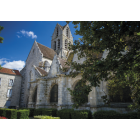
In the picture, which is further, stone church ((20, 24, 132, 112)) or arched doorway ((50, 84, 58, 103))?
arched doorway ((50, 84, 58, 103))

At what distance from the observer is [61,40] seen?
3228 centimetres

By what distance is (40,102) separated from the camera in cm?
1328

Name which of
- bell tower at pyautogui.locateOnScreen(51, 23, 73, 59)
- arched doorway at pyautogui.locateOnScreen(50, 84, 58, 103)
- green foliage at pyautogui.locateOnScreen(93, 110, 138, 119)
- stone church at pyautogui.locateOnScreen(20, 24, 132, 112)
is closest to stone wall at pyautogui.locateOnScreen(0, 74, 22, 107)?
stone church at pyautogui.locateOnScreen(20, 24, 132, 112)

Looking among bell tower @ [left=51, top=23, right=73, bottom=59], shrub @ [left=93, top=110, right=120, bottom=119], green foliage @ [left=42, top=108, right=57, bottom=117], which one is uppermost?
bell tower @ [left=51, top=23, right=73, bottom=59]

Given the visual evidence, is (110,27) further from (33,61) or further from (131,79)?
(33,61)

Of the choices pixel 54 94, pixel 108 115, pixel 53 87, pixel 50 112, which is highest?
pixel 53 87

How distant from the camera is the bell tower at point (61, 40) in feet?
103

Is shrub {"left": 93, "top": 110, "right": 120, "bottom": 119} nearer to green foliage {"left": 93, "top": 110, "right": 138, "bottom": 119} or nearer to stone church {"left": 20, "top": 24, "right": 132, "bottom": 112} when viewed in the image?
green foliage {"left": 93, "top": 110, "right": 138, "bottom": 119}

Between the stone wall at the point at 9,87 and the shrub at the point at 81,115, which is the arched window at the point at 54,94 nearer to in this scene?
the shrub at the point at 81,115

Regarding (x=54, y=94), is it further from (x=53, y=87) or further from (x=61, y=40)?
(x=61, y=40)

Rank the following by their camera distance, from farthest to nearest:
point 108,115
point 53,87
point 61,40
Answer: point 61,40 < point 53,87 < point 108,115

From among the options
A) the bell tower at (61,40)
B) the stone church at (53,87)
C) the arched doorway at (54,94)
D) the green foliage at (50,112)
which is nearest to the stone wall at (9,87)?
the stone church at (53,87)

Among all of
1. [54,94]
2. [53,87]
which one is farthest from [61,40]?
[54,94]

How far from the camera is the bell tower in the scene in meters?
31.3
